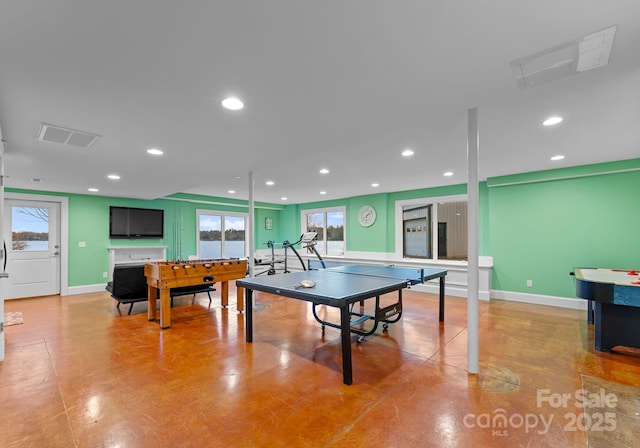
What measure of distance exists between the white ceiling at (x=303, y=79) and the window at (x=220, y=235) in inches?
187

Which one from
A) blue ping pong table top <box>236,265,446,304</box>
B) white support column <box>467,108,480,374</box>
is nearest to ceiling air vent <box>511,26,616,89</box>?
white support column <box>467,108,480,374</box>

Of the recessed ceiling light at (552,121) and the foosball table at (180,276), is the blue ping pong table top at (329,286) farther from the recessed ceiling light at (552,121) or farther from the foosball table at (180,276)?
the recessed ceiling light at (552,121)

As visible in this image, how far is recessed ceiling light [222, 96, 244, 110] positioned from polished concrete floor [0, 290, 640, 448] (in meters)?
2.42

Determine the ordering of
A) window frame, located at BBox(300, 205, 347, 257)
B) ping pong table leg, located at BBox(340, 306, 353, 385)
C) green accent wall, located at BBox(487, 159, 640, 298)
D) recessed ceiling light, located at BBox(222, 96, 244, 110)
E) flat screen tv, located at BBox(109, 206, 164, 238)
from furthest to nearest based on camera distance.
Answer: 1. window frame, located at BBox(300, 205, 347, 257)
2. flat screen tv, located at BBox(109, 206, 164, 238)
3. green accent wall, located at BBox(487, 159, 640, 298)
4. ping pong table leg, located at BBox(340, 306, 353, 385)
5. recessed ceiling light, located at BBox(222, 96, 244, 110)

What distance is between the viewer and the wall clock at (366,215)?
8.09m

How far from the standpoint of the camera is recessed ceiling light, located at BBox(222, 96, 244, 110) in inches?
92.7

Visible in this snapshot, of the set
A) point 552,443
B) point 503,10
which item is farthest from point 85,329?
point 503,10

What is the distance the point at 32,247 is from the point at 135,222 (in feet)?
6.56

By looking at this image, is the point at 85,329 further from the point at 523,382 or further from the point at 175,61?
the point at 523,382

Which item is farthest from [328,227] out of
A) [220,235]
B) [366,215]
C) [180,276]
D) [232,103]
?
[232,103]

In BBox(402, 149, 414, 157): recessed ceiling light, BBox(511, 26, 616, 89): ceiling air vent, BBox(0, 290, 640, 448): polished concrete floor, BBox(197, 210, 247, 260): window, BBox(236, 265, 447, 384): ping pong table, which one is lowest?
BBox(0, 290, 640, 448): polished concrete floor

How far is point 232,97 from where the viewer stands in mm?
2322

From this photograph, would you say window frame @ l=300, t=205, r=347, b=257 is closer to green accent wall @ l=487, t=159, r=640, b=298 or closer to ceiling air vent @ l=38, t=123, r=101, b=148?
green accent wall @ l=487, t=159, r=640, b=298

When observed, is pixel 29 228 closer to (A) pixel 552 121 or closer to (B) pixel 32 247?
(B) pixel 32 247
